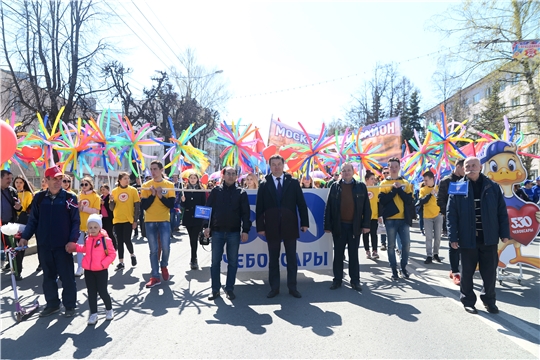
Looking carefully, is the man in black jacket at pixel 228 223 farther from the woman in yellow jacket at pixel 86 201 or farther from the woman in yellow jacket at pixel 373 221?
the woman in yellow jacket at pixel 373 221

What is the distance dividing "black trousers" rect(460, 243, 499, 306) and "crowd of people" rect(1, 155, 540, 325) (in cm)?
1

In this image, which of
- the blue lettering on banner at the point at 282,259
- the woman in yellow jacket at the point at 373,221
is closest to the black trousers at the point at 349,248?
the blue lettering on banner at the point at 282,259

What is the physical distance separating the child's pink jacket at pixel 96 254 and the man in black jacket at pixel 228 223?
1413 mm

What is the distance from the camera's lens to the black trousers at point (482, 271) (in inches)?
179

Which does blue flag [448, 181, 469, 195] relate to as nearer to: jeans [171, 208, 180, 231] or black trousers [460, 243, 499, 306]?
black trousers [460, 243, 499, 306]

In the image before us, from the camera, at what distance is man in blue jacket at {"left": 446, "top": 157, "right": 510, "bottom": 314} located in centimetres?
458

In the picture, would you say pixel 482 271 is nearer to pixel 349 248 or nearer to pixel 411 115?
pixel 349 248

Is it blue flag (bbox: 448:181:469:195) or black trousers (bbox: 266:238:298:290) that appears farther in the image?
black trousers (bbox: 266:238:298:290)

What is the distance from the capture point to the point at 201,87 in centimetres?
3103

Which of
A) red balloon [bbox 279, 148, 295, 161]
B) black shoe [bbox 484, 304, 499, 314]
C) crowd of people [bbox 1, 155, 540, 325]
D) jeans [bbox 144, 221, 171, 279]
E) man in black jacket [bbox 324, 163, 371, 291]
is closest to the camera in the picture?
black shoe [bbox 484, 304, 499, 314]

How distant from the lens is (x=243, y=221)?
5.34m

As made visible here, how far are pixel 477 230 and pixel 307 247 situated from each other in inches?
102

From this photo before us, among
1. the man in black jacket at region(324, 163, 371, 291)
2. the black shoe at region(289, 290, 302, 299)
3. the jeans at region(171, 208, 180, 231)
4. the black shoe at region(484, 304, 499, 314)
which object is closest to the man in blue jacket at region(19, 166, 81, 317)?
the black shoe at region(289, 290, 302, 299)

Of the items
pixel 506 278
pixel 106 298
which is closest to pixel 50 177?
pixel 106 298
